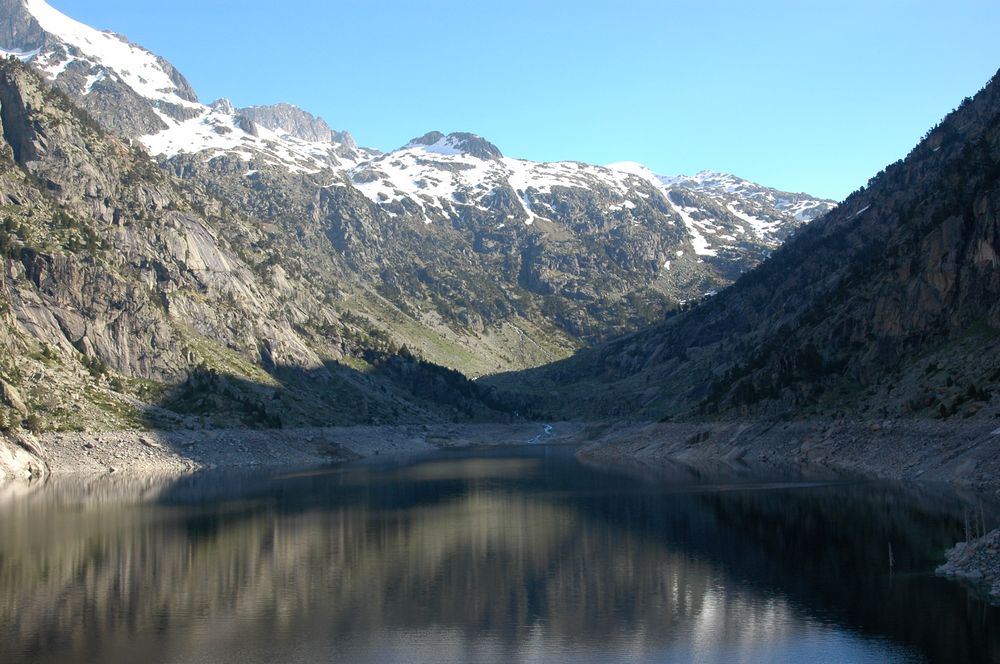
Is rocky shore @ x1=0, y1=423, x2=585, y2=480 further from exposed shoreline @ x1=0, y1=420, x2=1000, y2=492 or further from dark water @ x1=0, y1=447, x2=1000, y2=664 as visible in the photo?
dark water @ x1=0, y1=447, x2=1000, y2=664

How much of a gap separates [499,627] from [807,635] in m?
13.8

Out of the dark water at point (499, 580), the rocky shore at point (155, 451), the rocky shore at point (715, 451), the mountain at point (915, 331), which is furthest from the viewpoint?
the rocky shore at point (155, 451)

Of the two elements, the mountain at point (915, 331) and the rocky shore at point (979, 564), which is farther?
the mountain at point (915, 331)

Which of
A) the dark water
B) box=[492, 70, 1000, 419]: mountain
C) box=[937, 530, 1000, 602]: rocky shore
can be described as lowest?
the dark water

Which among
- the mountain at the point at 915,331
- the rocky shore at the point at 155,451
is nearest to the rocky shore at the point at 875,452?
the mountain at the point at 915,331

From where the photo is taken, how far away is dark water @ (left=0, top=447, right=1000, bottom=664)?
40.6m

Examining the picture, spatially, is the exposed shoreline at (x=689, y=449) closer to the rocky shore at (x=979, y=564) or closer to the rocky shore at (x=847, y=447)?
the rocky shore at (x=847, y=447)

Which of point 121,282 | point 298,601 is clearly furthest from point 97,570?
point 121,282

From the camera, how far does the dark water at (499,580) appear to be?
133ft

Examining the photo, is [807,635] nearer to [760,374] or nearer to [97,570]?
[97,570]

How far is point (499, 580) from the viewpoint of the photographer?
55.3 meters

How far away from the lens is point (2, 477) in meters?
124

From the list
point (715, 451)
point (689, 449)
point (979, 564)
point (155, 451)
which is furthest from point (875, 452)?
point (155, 451)

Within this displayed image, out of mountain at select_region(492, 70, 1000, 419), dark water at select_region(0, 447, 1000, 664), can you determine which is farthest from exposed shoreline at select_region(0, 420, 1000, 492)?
dark water at select_region(0, 447, 1000, 664)
